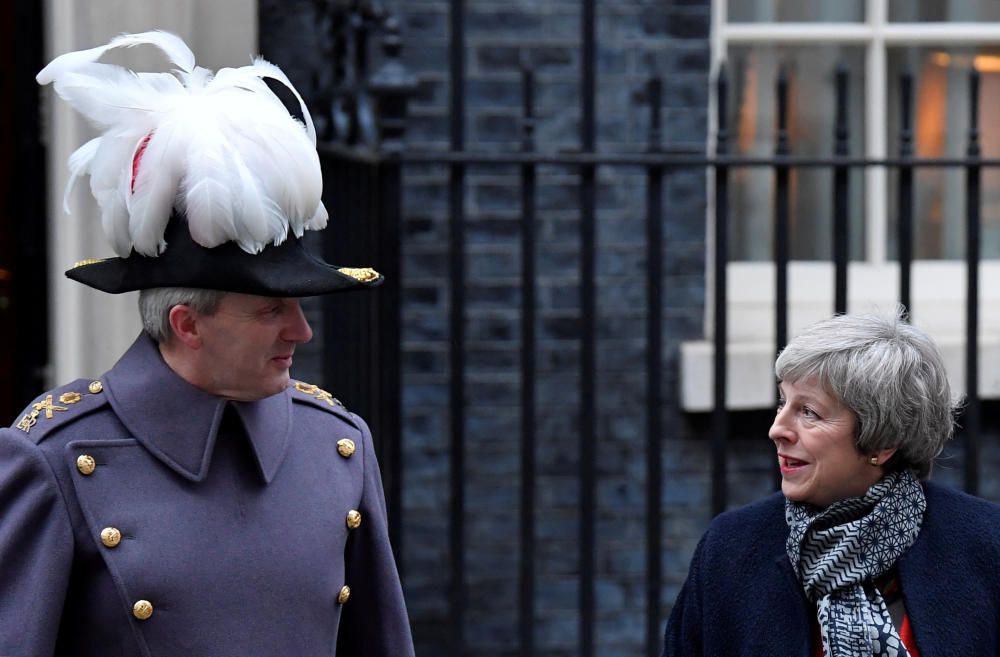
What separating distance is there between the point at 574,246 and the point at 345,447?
2.63 metres

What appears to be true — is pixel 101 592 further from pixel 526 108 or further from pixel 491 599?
pixel 491 599

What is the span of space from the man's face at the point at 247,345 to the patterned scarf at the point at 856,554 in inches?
34.7

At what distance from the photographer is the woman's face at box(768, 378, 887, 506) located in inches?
104

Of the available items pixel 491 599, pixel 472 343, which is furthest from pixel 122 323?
pixel 491 599

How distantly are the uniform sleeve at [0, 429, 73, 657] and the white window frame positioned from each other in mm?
3194

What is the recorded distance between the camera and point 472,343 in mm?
5074

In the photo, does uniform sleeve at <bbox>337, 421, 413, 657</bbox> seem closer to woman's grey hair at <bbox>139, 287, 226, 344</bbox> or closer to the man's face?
the man's face

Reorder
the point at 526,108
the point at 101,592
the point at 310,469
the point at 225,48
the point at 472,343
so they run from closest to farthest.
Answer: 1. the point at 101,592
2. the point at 310,469
3. the point at 526,108
4. the point at 225,48
5. the point at 472,343

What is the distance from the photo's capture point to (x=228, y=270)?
2.27m

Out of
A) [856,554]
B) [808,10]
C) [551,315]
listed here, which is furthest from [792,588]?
[808,10]

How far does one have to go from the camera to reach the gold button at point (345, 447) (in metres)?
2.53

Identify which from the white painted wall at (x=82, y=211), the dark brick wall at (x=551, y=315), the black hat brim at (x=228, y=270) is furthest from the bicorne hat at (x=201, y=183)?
the dark brick wall at (x=551, y=315)

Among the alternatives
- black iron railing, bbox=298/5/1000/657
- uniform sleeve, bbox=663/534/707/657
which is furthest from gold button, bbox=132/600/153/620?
black iron railing, bbox=298/5/1000/657

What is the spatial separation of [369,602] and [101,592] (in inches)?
17.7
